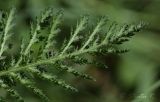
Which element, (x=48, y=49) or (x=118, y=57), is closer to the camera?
(x=48, y=49)

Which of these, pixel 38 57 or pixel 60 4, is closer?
pixel 38 57

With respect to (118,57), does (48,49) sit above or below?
above

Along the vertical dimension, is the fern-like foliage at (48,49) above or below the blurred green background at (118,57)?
above

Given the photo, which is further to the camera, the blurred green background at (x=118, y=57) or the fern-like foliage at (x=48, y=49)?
the blurred green background at (x=118, y=57)

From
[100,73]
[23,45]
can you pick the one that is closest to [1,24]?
[23,45]

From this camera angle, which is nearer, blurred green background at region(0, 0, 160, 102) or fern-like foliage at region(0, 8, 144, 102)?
fern-like foliage at region(0, 8, 144, 102)

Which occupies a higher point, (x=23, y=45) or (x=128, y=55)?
(x=23, y=45)

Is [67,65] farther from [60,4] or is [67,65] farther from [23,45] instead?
[60,4]

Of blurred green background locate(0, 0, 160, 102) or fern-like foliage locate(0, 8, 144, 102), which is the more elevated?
fern-like foliage locate(0, 8, 144, 102)
